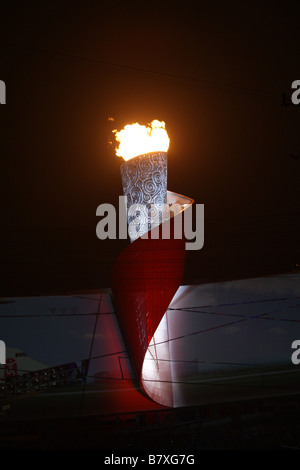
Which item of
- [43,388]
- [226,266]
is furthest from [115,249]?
[43,388]

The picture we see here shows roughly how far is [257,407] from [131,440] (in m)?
3.00

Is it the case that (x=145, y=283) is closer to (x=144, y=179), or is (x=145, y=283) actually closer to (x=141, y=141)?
(x=144, y=179)

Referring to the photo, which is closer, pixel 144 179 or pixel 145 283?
pixel 145 283

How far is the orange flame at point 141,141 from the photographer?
39.0 feet

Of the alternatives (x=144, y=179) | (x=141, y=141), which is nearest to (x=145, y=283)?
(x=144, y=179)

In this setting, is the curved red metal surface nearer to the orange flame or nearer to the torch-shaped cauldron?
the torch-shaped cauldron

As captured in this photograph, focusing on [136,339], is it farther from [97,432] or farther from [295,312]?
[295,312]

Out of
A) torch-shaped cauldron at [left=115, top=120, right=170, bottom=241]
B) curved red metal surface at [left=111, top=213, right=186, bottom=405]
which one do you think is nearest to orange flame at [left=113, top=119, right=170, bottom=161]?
torch-shaped cauldron at [left=115, top=120, right=170, bottom=241]

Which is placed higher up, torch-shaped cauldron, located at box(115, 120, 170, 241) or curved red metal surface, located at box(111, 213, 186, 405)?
torch-shaped cauldron, located at box(115, 120, 170, 241)

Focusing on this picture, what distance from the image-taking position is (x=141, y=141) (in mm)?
11914

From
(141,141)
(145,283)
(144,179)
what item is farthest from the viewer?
(141,141)

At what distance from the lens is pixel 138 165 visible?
38.3ft

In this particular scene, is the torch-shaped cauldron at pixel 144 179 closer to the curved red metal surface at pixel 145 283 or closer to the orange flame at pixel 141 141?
the orange flame at pixel 141 141

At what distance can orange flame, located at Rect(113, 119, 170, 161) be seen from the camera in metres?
11.9
